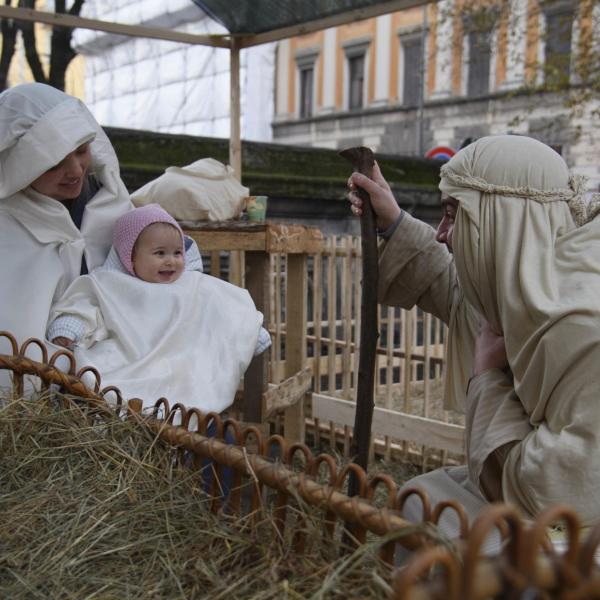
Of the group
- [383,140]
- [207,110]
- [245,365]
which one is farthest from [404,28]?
[245,365]

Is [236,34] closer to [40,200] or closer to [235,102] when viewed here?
[235,102]

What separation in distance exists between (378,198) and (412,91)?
27.7 m

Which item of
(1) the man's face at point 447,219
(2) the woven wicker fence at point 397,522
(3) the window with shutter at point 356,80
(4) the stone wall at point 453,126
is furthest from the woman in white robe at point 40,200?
(3) the window with shutter at point 356,80

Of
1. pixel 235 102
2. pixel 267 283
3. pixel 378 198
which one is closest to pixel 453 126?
pixel 235 102

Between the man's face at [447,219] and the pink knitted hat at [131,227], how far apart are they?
0.94 m

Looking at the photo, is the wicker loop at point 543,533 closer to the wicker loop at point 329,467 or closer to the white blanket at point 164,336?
the wicker loop at point 329,467

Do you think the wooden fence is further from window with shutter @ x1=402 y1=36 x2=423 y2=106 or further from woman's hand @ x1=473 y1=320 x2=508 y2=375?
window with shutter @ x1=402 y1=36 x2=423 y2=106

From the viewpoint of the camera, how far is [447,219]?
201cm

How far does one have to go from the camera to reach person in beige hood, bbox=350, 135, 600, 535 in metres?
1.53

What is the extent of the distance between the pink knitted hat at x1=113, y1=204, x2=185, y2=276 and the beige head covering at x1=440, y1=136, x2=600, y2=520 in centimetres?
105

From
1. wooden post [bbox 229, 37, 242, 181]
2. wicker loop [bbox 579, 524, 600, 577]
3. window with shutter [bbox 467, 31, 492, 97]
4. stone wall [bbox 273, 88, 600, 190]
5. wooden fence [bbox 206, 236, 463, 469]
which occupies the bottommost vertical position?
wooden fence [bbox 206, 236, 463, 469]

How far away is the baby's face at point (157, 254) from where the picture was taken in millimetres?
2510

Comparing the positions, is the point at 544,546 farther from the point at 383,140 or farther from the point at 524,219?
the point at 383,140

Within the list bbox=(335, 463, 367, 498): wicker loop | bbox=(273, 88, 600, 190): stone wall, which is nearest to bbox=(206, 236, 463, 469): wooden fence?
bbox=(335, 463, 367, 498): wicker loop
